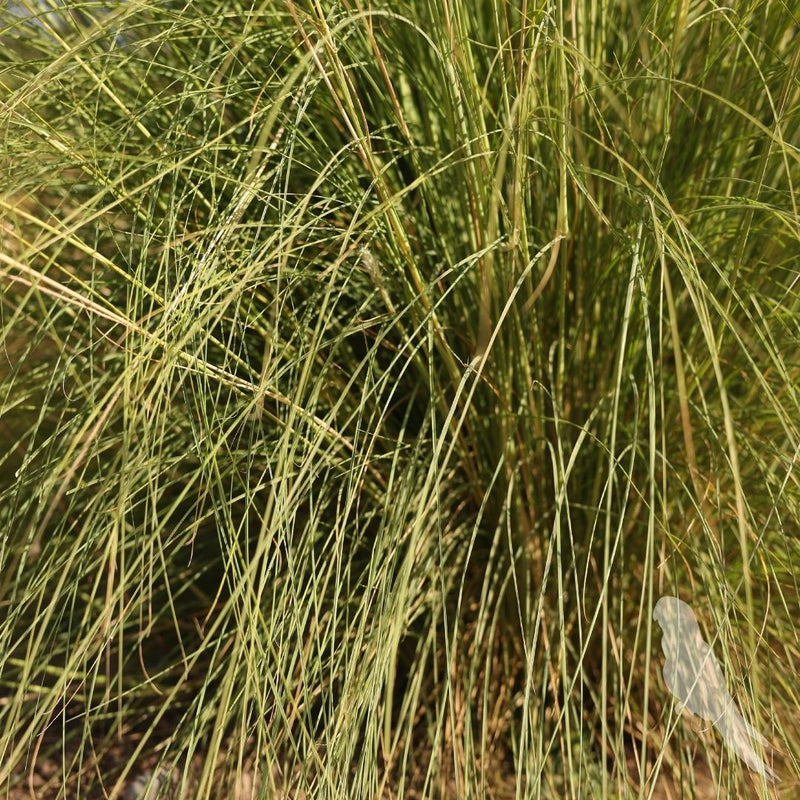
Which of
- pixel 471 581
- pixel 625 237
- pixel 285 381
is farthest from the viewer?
pixel 471 581

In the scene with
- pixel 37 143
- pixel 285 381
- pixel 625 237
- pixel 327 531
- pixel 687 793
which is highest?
pixel 37 143

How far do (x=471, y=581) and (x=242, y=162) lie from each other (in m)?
0.75

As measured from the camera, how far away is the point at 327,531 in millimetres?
1511

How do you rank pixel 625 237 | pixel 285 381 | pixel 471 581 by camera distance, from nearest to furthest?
pixel 625 237, pixel 285 381, pixel 471 581

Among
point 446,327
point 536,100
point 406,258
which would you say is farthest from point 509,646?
point 536,100

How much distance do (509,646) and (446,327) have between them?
0.56 metres

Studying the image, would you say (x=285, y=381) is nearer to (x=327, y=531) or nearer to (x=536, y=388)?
(x=327, y=531)

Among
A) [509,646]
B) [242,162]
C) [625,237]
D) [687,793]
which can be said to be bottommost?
[687,793]

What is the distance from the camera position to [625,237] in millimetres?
1149

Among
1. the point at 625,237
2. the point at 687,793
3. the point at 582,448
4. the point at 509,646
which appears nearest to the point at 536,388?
the point at 582,448

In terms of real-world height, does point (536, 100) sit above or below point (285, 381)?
above

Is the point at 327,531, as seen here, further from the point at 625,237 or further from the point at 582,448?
the point at 625,237

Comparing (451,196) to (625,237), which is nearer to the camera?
(625,237)

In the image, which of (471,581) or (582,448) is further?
(471,581)
